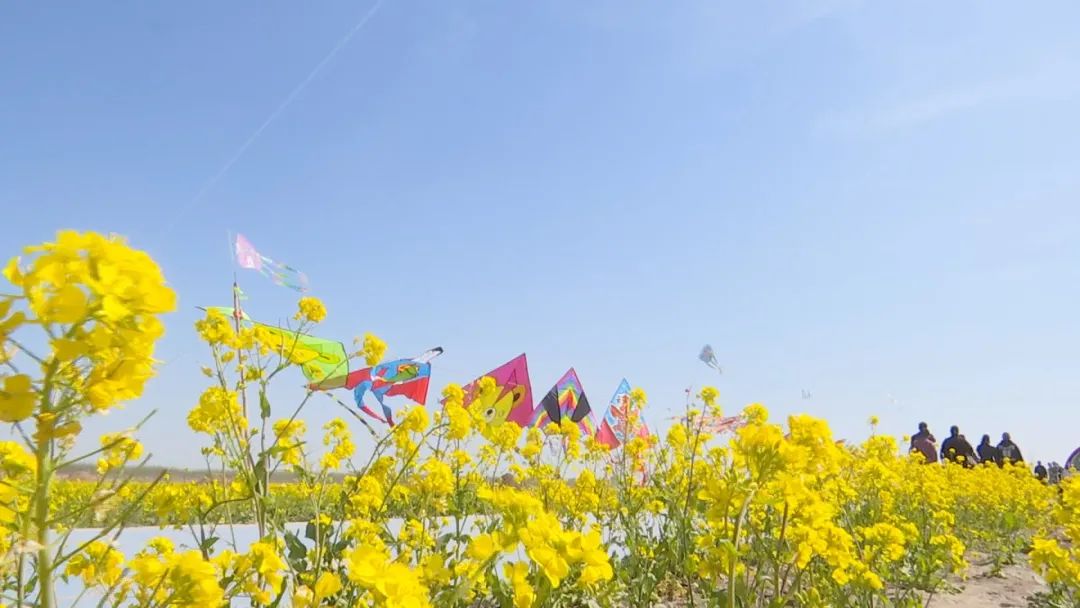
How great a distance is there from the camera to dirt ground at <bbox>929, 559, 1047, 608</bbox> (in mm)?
4465

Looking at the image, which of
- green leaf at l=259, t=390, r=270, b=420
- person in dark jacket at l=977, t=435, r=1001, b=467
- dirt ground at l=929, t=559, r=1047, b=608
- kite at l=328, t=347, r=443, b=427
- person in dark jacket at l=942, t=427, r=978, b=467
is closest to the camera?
green leaf at l=259, t=390, r=270, b=420

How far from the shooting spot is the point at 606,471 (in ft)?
16.1

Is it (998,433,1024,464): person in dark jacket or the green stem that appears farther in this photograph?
(998,433,1024,464): person in dark jacket

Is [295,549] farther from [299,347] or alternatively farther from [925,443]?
[925,443]

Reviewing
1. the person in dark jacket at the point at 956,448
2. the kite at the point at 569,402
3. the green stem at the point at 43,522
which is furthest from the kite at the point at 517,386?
the green stem at the point at 43,522

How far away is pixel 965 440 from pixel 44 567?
13077mm

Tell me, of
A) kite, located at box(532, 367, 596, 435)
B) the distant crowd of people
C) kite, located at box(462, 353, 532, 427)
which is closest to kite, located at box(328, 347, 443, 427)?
kite, located at box(462, 353, 532, 427)

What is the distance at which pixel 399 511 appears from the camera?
20.4 ft

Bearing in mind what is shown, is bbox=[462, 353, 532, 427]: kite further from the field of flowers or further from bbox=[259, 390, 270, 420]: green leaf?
bbox=[259, 390, 270, 420]: green leaf

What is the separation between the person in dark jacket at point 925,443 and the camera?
399 inches

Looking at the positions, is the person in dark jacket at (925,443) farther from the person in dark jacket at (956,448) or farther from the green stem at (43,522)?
the green stem at (43,522)

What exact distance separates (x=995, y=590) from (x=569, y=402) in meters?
6.24

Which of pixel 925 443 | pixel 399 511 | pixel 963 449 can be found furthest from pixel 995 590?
pixel 963 449

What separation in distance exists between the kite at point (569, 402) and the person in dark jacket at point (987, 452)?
7.13m
